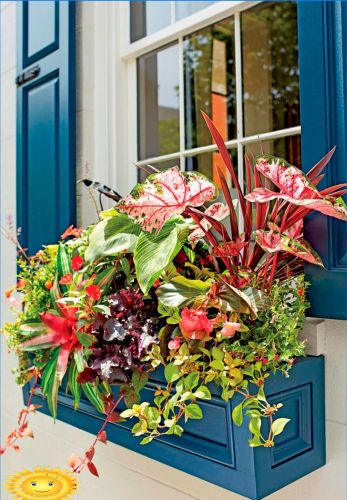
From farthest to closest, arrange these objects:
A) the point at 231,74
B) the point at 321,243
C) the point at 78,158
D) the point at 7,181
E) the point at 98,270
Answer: the point at 231,74 → the point at 7,181 → the point at 78,158 → the point at 98,270 → the point at 321,243

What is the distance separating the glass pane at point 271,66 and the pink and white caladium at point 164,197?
266 cm

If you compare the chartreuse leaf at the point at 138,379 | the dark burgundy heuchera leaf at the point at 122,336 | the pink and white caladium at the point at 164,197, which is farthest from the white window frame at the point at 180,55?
the chartreuse leaf at the point at 138,379

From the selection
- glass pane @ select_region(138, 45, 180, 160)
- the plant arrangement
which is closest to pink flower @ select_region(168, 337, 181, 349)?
the plant arrangement

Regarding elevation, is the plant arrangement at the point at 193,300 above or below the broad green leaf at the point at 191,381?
above

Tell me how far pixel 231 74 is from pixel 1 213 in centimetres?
208

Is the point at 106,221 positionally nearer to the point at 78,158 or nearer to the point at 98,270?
the point at 98,270

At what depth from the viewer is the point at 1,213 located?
7.73 feet

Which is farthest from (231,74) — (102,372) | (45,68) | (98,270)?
(102,372)

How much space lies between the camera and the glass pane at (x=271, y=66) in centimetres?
366

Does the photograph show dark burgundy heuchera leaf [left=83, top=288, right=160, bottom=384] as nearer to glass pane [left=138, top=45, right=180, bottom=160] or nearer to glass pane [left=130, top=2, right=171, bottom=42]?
glass pane [left=138, top=45, right=180, bottom=160]

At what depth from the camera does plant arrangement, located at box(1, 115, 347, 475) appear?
0.98m

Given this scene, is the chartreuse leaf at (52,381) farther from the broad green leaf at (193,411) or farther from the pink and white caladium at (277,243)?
the pink and white caladium at (277,243)

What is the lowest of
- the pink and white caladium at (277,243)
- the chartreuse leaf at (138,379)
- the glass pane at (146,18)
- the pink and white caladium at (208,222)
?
the chartreuse leaf at (138,379)

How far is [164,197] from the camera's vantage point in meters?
1.01
